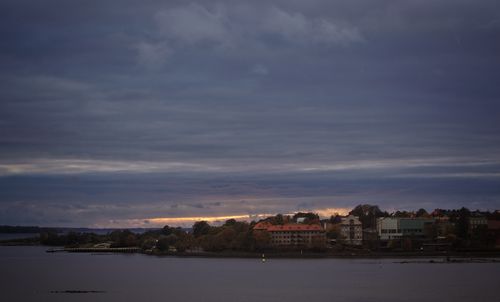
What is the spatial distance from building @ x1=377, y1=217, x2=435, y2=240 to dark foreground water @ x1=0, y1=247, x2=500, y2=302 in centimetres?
4412

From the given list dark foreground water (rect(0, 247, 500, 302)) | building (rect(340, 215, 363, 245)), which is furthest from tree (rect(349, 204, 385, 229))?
dark foreground water (rect(0, 247, 500, 302))

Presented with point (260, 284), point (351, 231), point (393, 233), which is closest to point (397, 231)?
point (393, 233)

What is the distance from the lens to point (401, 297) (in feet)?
180

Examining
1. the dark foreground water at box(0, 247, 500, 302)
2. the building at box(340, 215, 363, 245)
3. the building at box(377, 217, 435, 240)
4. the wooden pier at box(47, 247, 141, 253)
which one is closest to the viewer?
the dark foreground water at box(0, 247, 500, 302)

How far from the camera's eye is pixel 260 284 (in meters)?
67.1

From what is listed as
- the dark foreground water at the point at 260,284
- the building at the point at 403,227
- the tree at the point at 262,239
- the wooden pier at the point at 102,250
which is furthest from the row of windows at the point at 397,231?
the wooden pier at the point at 102,250

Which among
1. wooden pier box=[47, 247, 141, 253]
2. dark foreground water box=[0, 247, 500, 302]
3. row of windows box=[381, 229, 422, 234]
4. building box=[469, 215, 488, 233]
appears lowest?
dark foreground water box=[0, 247, 500, 302]

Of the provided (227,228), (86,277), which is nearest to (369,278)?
(86,277)

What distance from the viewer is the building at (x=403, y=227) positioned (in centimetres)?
13488

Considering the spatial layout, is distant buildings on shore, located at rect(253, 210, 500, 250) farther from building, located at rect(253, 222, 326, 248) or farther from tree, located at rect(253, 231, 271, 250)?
tree, located at rect(253, 231, 271, 250)

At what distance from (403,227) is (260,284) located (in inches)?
2875

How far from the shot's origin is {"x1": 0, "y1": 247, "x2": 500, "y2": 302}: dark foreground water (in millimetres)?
55719

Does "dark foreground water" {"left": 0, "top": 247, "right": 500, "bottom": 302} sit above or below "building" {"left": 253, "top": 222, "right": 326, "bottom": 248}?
below

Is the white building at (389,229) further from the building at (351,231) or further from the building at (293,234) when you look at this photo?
the building at (293,234)
